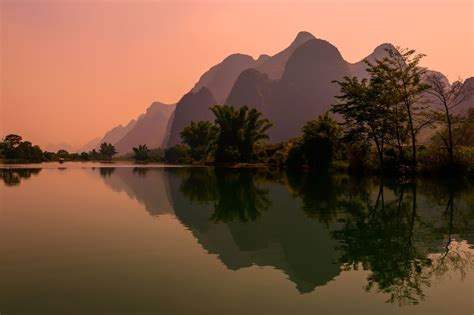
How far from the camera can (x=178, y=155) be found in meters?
120

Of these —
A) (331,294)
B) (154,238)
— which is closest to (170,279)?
(331,294)

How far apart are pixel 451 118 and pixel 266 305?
3536 cm

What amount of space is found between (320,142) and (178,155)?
73312 millimetres

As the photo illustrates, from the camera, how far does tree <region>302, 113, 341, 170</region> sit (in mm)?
53531

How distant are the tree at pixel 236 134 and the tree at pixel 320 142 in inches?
860

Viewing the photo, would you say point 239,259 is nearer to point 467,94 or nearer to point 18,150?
point 467,94

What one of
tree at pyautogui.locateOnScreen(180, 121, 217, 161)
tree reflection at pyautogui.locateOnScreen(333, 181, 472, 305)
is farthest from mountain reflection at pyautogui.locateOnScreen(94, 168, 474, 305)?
tree at pyautogui.locateOnScreen(180, 121, 217, 161)

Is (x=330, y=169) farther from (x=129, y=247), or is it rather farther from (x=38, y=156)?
(x=38, y=156)

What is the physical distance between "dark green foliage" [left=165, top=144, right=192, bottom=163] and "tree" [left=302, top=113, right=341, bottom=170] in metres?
49.2

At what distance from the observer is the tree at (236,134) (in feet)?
251

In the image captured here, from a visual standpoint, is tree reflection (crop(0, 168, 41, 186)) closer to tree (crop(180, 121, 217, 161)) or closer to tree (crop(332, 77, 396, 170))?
tree (crop(332, 77, 396, 170))

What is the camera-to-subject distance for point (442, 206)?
18.7 metres

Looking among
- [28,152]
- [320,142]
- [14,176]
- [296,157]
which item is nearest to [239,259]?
[14,176]

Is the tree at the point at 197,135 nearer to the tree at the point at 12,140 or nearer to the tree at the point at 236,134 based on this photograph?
the tree at the point at 236,134
